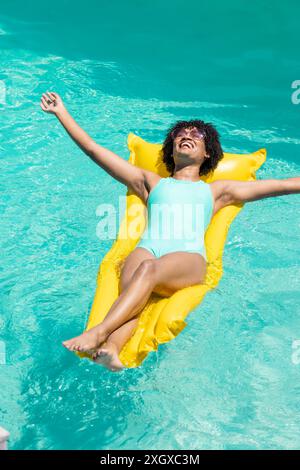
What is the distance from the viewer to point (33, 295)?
4918 millimetres

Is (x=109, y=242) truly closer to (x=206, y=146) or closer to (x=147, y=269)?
(x=206, y=146)

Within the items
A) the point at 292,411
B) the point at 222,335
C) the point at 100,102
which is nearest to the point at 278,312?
the point at 222,335

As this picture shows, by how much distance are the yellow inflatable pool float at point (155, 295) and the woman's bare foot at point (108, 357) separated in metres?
0.11

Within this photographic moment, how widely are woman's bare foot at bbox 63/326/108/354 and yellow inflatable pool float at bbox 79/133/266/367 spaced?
0.19 meters

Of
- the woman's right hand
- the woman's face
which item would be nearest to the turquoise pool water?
the woman's face

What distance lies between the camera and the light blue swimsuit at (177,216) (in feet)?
14.3

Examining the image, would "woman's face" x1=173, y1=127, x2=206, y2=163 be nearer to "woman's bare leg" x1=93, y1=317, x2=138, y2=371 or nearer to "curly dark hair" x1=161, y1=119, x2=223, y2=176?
"curly dark hair" x1=161, y1=119, x2=223, y2=176

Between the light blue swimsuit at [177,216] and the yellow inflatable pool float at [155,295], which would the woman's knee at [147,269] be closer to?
the yellow inflatable pool float at [155,295]

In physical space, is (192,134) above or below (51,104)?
below

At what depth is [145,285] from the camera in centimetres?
391

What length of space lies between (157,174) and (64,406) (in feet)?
5.43

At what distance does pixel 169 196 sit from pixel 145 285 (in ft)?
2.79

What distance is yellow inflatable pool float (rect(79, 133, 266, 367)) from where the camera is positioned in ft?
12.8

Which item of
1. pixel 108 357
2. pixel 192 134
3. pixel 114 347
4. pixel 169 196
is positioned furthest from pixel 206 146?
pixel 108 357
